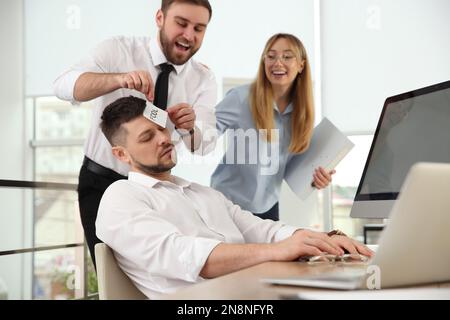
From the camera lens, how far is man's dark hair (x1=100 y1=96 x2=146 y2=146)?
4.91 ft

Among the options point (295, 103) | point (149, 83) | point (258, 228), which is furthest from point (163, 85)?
point (258, 228)

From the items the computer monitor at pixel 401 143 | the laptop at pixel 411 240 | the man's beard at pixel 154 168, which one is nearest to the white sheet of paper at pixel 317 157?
the computer monitor at pixel 401 143

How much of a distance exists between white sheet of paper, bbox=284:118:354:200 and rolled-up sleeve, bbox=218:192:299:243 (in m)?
0.57

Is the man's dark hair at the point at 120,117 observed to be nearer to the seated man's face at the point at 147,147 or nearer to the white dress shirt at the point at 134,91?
the seated man's face at the point at 147,147

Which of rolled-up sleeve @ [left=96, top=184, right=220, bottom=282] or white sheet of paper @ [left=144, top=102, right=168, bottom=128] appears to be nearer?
rolled-up sleeve @ [left=96, top=184, right=220, bottom=282]

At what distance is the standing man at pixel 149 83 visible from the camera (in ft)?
5.95

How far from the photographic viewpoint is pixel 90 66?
190 cm

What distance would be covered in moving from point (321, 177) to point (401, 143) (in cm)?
64

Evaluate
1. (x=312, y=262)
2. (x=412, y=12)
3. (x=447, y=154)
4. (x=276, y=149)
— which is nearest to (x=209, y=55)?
(x=276, y=149)

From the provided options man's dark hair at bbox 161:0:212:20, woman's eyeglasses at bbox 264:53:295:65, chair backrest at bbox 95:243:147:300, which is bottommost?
chair backrest at bbox 95:243:147:300

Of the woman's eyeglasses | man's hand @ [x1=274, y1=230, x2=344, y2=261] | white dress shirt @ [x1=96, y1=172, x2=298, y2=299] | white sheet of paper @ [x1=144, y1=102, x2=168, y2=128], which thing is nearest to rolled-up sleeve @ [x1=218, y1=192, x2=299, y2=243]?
white dress shirt @ [x1=96, y1=172, x2=298, y2=299]

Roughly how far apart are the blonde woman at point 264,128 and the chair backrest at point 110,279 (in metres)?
0.98

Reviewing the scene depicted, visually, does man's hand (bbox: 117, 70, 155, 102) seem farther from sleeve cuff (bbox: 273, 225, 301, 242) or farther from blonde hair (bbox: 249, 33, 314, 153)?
sleeve cuff (bbox: 273, 225, 301, 242)

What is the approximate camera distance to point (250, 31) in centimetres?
225
